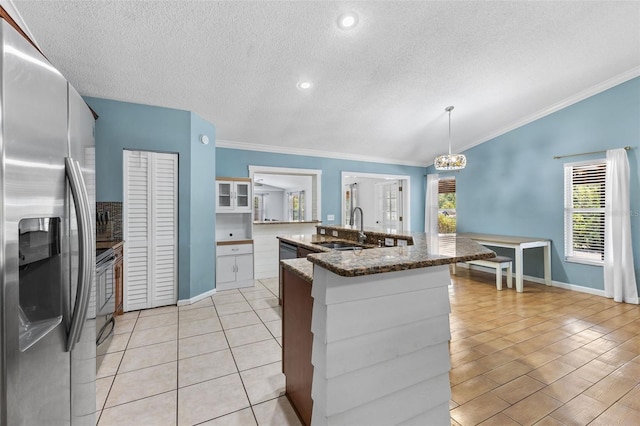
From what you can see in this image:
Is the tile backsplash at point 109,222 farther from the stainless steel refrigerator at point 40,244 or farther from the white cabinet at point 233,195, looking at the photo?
the stainless steel refrigerator at point 40,244

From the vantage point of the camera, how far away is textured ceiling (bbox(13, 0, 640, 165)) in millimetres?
2357

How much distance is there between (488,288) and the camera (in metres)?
4.50

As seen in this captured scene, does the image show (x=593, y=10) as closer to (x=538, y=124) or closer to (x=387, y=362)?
(x=538, y=124)

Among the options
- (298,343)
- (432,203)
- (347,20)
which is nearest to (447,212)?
(432,203)

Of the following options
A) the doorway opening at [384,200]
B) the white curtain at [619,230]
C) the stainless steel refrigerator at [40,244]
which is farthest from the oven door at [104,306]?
the white curtain at [619,230]

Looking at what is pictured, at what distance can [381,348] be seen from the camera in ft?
4.47

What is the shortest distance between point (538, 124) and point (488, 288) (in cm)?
294

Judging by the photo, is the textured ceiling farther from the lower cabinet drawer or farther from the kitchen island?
the kitchen island

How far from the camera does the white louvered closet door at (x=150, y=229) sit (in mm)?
3418

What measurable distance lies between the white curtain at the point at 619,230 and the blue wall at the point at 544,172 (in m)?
0.16

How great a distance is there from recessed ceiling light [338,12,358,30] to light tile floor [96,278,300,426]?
3016 millimetres

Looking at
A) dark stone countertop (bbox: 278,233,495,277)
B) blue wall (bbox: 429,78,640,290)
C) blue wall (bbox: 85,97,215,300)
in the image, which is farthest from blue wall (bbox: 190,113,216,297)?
blue wall (bbox: 429,78,640,290)

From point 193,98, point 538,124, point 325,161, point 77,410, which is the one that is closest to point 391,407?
point 77,410

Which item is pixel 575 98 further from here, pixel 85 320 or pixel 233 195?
pixel 85 320
